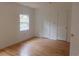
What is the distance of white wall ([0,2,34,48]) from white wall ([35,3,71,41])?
107cm

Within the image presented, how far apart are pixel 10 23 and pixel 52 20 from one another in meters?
2.21

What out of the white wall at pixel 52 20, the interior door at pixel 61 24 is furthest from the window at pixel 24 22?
the interior door at pixel 61 24

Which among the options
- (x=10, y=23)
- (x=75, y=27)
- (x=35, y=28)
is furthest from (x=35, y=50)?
(x=35, y=28)

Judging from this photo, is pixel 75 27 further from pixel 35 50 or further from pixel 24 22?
pixel 24 22

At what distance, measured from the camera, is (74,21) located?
2.23 m

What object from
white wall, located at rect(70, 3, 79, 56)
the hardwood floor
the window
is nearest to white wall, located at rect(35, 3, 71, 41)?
the window

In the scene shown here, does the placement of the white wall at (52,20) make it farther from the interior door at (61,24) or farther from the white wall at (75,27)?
the white wall at (75,27)

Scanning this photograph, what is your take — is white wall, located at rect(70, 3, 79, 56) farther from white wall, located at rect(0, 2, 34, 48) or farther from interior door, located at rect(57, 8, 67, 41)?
interior door, located at rect(57, 8, 67, 41)

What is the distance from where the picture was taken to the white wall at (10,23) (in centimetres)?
395

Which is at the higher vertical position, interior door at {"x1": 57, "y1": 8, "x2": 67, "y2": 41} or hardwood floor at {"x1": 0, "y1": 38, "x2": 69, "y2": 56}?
interior door at {"x1": 57, "y1": 8, "x2": 67, "y2": 41}

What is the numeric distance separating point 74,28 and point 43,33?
4093mm

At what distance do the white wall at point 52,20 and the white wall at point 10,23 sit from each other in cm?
107

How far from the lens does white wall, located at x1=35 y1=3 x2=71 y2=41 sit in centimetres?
534

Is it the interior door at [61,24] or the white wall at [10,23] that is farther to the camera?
the interior door at [61,24]
